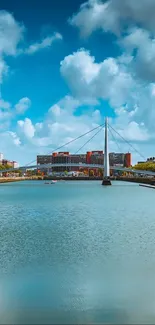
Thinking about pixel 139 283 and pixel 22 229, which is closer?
pixel 139 283

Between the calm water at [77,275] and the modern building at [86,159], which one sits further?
the modern building at [86,159]

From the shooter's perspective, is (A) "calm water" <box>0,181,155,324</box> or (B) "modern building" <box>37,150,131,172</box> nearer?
(A) "calm water" <box>0,181,155,324</box>

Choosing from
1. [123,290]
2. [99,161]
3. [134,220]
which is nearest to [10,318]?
[123,290]

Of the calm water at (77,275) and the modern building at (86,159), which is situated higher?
the modern building at (86,159)

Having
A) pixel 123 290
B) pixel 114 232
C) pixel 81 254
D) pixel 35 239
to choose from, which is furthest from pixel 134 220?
pixel 123 290

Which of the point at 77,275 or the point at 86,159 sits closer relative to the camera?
the point at 77,275

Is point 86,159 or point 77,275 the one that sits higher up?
point 86,159

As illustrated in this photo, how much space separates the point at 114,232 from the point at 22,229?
2660 mm

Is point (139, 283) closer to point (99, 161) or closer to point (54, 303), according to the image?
point (54, 303)

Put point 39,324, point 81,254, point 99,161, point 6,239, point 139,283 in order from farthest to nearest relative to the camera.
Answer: point 99,161
point 6,239
point 81,254
point 139,283
point 39,324

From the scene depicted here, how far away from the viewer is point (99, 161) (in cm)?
12469

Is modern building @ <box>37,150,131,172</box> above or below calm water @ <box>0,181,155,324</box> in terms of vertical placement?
above

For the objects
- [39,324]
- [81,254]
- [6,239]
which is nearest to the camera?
[39,324]

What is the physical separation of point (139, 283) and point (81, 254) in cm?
225
